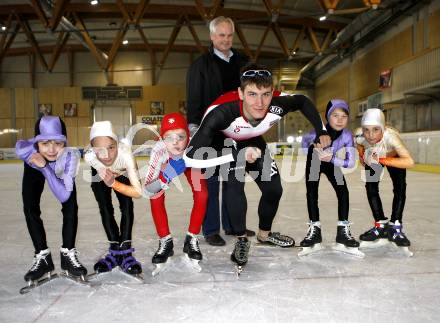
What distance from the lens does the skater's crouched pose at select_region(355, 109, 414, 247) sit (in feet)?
9.62

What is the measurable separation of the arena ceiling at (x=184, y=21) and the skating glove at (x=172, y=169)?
12662 mm

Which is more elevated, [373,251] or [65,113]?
[65,113]

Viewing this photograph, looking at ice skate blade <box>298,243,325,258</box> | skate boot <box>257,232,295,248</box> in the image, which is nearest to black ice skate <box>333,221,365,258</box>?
ice skate blade <box>298,243,325,258</box>

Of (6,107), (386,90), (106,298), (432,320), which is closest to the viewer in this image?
(432,320)

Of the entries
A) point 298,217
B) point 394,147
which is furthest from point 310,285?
point 298,217

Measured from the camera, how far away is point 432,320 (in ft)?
5.67

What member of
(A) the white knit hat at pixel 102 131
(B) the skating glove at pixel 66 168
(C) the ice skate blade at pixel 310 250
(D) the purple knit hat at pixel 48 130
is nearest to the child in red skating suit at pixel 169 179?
(A) the white knit hat at pixel 102 131

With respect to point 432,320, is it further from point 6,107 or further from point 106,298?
point 6,107

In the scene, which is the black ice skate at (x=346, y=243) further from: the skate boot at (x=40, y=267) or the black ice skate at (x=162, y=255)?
the skate boot at (x=40, y=267)

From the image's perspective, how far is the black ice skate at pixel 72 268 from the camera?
2321mm

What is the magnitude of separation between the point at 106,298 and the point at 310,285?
1.09m

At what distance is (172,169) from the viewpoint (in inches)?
109

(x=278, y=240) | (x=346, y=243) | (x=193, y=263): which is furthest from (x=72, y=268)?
(x=346, y=243)

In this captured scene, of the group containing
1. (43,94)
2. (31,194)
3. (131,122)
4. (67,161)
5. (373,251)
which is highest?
(43,94)
